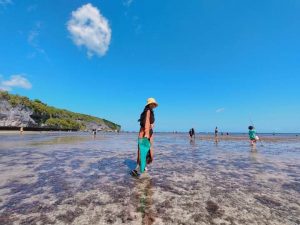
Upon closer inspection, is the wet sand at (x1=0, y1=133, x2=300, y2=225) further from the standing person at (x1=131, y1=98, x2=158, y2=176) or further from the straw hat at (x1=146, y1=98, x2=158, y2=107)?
the straw hat at (x1=146, y1=98, x2=158, y2=107)

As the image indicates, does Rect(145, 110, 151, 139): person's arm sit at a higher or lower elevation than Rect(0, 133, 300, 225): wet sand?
higher

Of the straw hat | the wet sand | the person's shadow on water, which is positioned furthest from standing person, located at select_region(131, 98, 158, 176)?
the person's shadow on water

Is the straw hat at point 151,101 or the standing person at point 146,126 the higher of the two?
the straw hat at point 151,101

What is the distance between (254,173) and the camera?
347 inches

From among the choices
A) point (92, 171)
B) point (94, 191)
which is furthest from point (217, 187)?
point (92, 171)

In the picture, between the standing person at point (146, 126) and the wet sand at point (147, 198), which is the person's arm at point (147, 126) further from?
the wet sand at point (147, 198)

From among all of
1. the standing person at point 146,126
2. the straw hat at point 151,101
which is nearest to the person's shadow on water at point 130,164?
the standing person at point 146,126

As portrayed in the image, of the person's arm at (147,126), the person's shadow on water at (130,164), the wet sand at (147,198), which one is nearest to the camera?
the wet sand at (147,198)

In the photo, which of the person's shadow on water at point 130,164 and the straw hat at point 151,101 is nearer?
the straw hat at point 151,101

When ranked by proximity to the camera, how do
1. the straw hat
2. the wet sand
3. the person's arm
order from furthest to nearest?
the straw hat < the person's arm < the wet sand

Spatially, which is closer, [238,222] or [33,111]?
[238,222]

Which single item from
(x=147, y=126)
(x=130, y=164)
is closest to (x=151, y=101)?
(x=147, y=126)

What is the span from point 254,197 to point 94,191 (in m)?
4.08

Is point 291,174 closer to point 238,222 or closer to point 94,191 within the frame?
point 238,222
